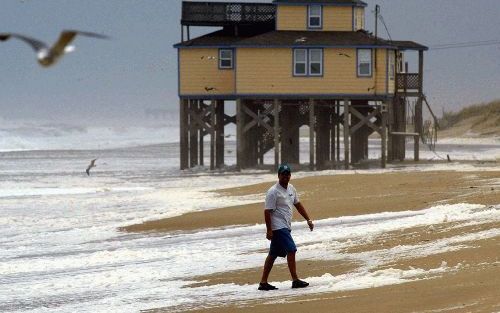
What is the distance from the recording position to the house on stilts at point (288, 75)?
45781mm

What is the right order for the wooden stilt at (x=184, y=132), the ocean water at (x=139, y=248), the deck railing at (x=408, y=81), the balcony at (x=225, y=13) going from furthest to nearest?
the deck railing at (x=408, y=81) → the wooden stilt at (x=184, y=132) → the balcony at (x=225, y=13) → the ocean water at (x=139, y=248)


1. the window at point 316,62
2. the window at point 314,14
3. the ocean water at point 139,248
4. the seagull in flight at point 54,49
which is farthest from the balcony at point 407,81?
the seagull in flight at point 54,49

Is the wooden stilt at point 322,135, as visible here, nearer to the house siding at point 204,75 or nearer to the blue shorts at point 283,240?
the house siding at point 204,75

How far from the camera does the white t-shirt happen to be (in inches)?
578

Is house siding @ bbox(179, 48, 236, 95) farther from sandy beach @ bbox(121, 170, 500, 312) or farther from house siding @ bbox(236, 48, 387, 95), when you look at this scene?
sandy beach @ bbox(121, 170, 500, 312)

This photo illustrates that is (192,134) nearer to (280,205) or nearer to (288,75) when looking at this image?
(288,75)

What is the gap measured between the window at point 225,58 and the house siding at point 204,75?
0.41 ft

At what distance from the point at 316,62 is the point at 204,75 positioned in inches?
191

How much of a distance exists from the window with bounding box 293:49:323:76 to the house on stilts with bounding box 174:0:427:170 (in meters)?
0.04

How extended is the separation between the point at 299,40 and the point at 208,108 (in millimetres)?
5188

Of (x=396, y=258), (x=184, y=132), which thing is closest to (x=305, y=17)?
(x=184, y=132)

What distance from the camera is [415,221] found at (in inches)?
870

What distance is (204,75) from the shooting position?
48.1 meters

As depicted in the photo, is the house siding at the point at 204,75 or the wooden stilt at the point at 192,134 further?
the wooden stilt at the point at 192,134
